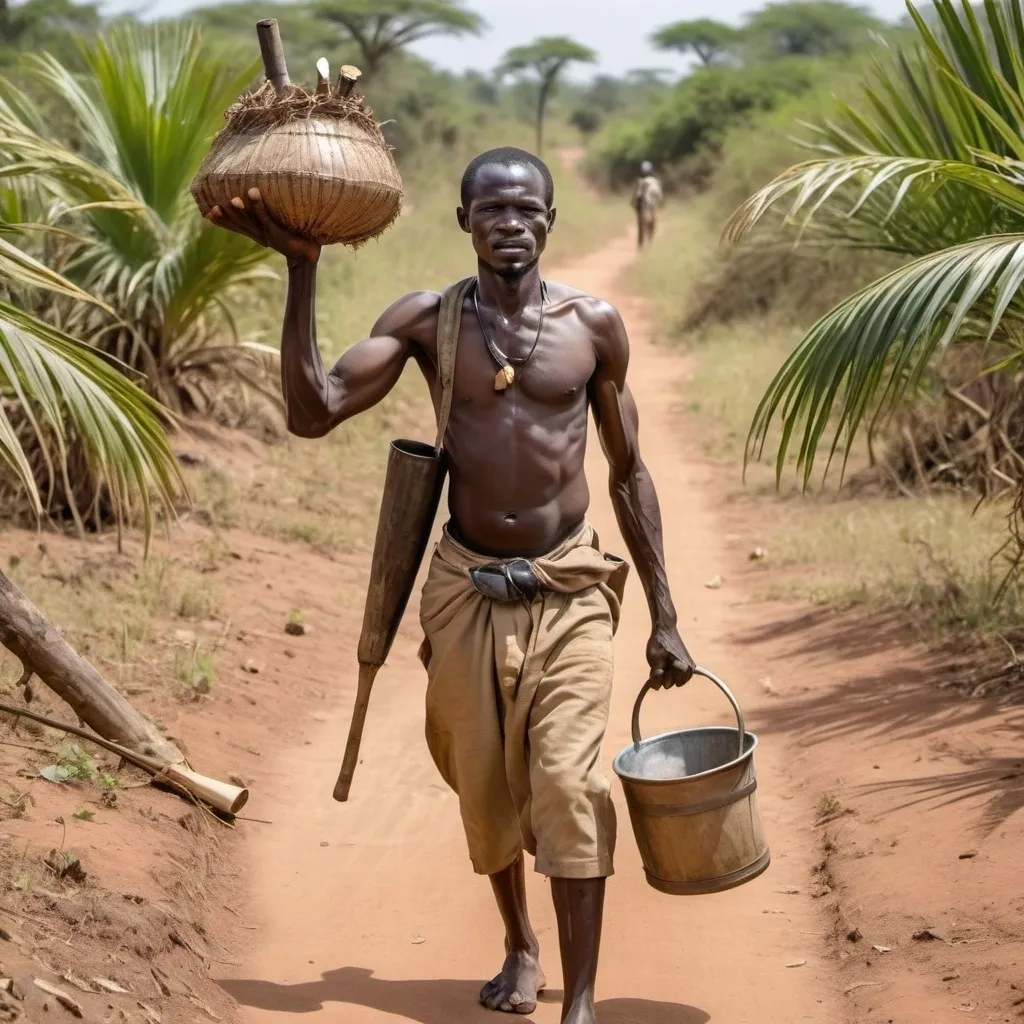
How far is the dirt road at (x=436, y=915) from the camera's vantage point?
3.84m

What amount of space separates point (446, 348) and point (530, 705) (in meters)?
0.80

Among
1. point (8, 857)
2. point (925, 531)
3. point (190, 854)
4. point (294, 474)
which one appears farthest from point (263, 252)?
point (8, 857)

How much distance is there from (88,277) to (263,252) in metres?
0.91

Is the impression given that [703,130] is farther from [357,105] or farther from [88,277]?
[357,105]

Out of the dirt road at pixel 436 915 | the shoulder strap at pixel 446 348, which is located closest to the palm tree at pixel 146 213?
the dirt road at pixel 436 915

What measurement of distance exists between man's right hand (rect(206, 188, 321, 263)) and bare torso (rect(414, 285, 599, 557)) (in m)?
0.40

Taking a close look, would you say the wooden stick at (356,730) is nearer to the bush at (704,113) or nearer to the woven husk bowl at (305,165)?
the woven husk bowl at (305,165)

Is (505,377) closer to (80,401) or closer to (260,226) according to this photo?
(260,226)

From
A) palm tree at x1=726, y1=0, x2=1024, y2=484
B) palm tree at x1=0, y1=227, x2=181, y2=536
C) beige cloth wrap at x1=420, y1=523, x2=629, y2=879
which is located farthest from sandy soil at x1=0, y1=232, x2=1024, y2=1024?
palm tree at x1=726, y1=0, x2=1024, y2=484

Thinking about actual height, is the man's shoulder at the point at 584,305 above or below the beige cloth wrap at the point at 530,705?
above

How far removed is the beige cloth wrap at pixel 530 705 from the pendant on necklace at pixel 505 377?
1.25 feet

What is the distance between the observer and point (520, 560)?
11.7 ft

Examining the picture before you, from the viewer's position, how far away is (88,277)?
27.1 ft

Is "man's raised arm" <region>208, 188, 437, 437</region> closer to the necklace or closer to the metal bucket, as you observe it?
the necklace
